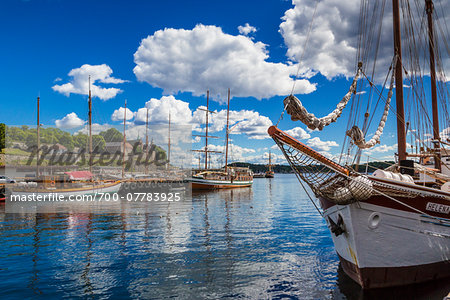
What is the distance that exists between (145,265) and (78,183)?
113ft

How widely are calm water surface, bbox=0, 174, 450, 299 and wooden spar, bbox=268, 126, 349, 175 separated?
398 cm

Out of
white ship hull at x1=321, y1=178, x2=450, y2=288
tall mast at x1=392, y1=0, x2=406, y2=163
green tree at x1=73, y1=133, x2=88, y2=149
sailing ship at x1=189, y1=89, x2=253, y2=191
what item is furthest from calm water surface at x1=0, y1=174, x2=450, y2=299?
green tree at x1=73, y1=133, x2=88, y2=149

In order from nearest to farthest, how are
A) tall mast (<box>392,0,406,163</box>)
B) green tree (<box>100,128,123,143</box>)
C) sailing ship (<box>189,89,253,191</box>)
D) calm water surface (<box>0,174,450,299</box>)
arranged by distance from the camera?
1. calm water surface (<box>0,174,450,299</box>)
2. tall mast (<box>392,0,406,163</box>)
3. sailing ship (<box>189,89,253,191</box>)
4. green tree (<box>100,128,123,143</box>)

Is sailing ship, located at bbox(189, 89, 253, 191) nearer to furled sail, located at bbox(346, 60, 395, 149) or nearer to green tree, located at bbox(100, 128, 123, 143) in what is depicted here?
furled sail, located at bbox(346, 60, 395, 149)

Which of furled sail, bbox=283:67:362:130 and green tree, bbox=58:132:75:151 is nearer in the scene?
furled sail, bbox=283:67:362:130

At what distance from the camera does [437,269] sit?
931 centimetres

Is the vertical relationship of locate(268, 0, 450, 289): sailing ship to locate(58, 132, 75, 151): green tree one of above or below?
below

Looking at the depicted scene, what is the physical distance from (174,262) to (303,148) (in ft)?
25.1

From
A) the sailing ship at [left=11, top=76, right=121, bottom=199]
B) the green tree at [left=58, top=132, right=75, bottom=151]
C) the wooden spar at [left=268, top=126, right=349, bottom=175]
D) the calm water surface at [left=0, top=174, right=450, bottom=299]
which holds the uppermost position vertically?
the green tree at [left=58, top=132, right=75, bottom=151]

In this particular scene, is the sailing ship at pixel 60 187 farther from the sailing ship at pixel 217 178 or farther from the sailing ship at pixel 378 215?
the sailing ship at pixel 378 215

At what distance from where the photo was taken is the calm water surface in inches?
365

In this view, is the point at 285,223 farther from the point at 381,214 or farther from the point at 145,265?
the point at 381,214

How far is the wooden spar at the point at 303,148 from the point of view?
7779 millimetres

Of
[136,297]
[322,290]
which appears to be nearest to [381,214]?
[322,290]
